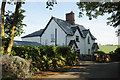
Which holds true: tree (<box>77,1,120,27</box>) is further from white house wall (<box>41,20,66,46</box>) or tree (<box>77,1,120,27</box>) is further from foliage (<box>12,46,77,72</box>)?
white house wall (<box>41,20,66,46</box>)

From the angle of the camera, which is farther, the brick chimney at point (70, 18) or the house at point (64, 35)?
the brick chimney at point (70, 18)

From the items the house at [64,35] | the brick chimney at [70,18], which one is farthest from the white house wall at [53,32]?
the brick chimney at [70,18]

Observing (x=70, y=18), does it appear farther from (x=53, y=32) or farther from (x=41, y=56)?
(x=41, y=56)

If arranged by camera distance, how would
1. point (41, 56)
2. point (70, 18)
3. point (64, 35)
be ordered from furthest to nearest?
point (70, 18) < point (64, 35) < point (41, 56)

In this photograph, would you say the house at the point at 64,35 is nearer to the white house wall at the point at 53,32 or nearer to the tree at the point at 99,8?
the white house wall at the point at 53,32

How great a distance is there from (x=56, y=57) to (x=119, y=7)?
8.87 m

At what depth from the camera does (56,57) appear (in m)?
14.1

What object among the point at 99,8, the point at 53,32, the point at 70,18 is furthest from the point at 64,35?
the point at 99,8

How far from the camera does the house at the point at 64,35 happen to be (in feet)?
94.5

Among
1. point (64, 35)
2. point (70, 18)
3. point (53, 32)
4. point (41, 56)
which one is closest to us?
point (41, 56)

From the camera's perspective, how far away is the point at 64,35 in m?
28.5

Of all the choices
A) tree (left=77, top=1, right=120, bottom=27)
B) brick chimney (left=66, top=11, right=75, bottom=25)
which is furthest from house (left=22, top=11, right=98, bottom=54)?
tree (left=77, top=1, right=120, bottom=27)

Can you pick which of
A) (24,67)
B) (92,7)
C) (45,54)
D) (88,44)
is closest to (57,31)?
(88,44)

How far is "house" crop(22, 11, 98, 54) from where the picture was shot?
28.8m
